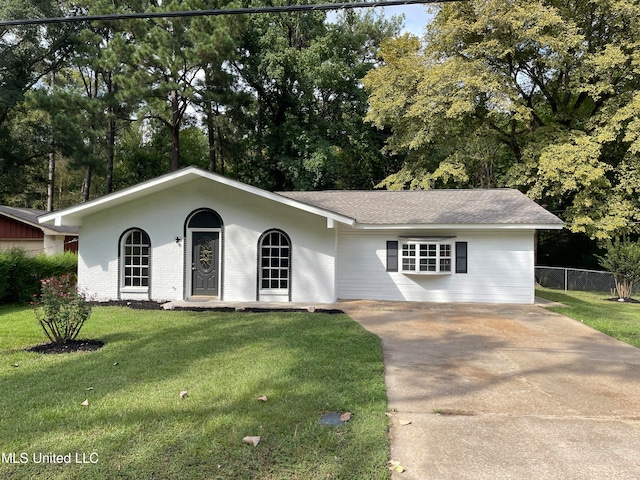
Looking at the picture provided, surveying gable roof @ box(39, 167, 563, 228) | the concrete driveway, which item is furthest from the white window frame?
the concrete driveway

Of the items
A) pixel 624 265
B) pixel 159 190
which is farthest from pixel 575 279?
pixel 159 190

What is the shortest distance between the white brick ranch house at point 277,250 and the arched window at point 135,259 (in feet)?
0.09

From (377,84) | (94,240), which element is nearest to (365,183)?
(377,84)

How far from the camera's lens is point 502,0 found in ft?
59.8

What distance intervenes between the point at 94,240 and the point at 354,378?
9.58 metres

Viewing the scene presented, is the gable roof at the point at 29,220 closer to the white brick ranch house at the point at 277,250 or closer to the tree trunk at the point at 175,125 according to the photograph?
the tree trunk at the point at 175,125

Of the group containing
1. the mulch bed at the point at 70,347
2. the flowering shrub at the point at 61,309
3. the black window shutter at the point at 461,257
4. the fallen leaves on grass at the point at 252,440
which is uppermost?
the black window shutter at the point at 461,257

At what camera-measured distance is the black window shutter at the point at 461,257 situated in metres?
11.6

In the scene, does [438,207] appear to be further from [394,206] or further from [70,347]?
[70,347]

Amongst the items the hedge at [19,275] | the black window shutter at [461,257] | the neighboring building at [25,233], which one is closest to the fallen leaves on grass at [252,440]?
the black window shutter at [461,257]

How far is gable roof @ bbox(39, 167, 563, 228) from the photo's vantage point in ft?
33.9

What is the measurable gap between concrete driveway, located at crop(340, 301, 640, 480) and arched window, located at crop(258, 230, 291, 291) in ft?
13.3

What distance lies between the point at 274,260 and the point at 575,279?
13423 mm

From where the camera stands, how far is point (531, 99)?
70.9ft
